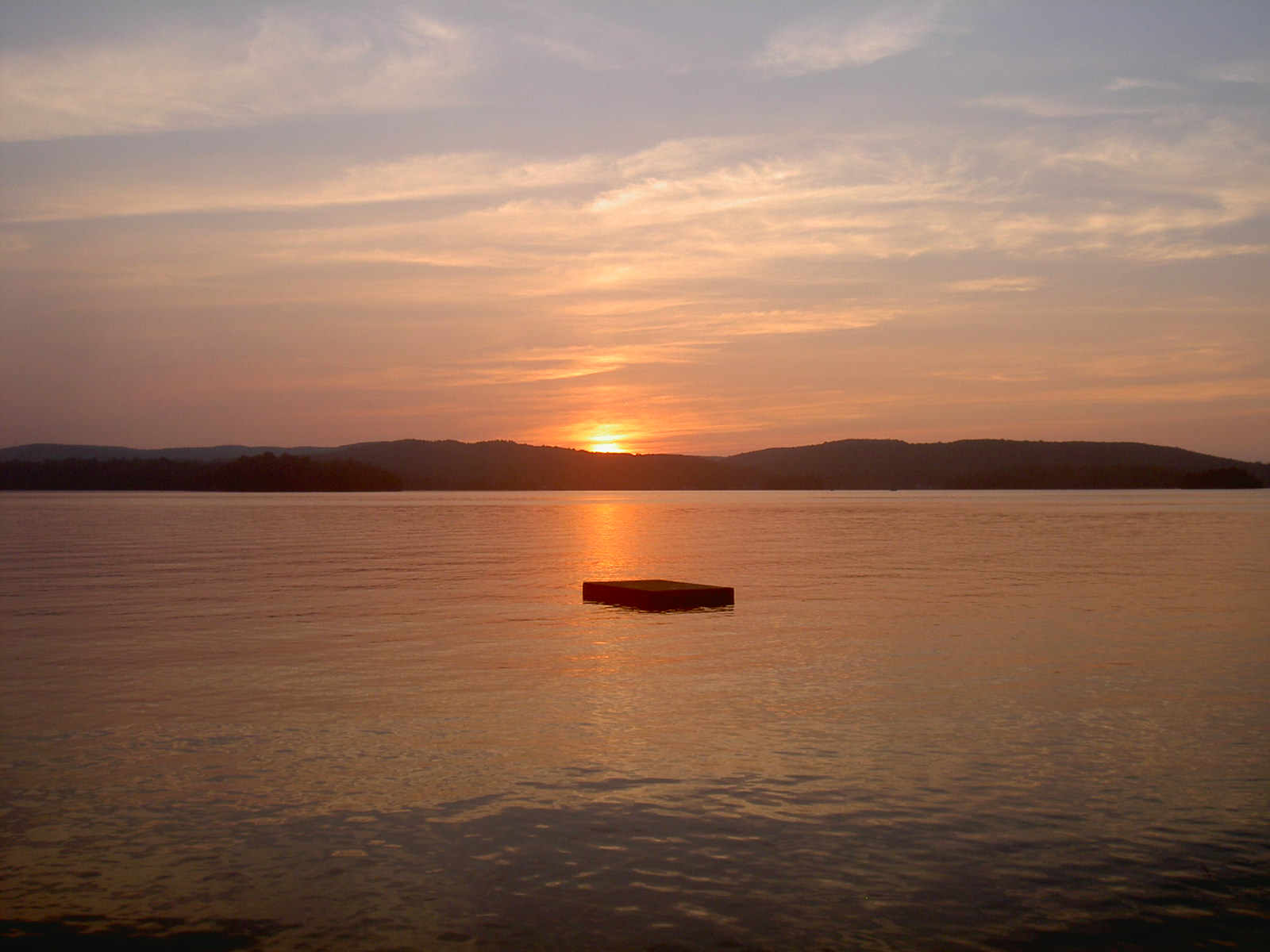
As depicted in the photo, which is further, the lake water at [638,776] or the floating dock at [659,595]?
the floating dock at [659,595]

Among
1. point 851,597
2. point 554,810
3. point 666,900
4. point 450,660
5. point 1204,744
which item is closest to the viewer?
point 666,900

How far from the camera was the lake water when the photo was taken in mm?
6855

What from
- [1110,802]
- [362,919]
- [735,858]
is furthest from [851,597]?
[362,919]

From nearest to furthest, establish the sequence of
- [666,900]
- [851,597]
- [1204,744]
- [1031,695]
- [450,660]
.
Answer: [666,900]
[1204,744]
[1031,695]
[450,660]
[851,597]

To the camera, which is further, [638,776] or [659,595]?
[659,595]

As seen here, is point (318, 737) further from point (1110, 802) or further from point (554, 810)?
point (1110, 802)

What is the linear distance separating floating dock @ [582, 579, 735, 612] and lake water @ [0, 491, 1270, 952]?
117 centimetres

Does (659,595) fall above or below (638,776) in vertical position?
above

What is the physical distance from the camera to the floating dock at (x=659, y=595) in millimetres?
24875

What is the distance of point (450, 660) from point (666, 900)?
34.1ft

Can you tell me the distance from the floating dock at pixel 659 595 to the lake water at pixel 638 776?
1.17 metres

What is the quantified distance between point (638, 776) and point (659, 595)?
1506 centimetres

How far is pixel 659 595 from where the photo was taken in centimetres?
2514

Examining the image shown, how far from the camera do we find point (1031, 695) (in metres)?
13.8
